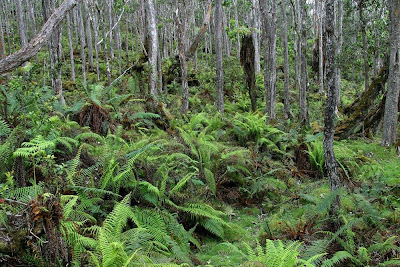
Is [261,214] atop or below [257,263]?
below

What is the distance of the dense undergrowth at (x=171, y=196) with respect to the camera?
330 centimetres

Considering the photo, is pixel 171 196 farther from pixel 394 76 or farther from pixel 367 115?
pixel 367 115

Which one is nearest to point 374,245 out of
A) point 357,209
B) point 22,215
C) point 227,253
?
point 357,209

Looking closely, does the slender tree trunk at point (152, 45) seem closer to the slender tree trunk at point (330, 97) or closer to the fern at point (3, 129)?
the fern at point (3, 129)

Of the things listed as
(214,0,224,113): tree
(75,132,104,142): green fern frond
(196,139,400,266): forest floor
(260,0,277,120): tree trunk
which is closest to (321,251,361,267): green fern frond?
(196,139,400,266): forest floor

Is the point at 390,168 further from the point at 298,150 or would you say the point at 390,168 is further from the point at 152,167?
the point at 152,167

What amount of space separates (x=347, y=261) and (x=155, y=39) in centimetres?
941

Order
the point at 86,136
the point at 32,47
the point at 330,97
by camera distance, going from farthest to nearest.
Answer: the point at 86,136
the point at 32,47
the point at 330,97

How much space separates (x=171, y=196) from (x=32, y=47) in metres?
3.14

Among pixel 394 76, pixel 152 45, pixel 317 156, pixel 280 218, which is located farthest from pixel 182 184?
pixel 152 45

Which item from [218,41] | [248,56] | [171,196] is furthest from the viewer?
[248,56]

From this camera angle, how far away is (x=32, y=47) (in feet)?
16.2

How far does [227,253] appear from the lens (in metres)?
4.96

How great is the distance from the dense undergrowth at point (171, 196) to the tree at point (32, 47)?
722 mm
